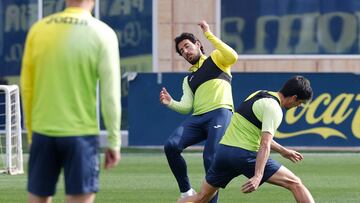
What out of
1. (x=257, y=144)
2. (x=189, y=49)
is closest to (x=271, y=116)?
(x=257, y=144)

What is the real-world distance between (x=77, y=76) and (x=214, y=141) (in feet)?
16.1

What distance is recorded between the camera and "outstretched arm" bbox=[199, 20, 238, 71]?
12.7 metres

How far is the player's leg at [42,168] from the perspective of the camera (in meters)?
7.90

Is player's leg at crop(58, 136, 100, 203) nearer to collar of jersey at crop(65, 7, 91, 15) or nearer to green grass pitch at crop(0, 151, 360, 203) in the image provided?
collar of jersey at crop(65, 7, 91, 15)

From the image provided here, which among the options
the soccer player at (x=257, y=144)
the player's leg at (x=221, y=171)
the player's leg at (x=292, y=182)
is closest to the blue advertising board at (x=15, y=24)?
the player's leg at (x=221, y=171)

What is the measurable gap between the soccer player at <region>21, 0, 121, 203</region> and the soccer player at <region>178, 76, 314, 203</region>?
2815 mm

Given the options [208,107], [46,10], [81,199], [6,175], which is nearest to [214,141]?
[208,107]

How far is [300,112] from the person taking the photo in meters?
23.0

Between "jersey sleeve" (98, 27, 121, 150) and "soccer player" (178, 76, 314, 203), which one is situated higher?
"jersey sleeve" (98, 27, 121, 150)

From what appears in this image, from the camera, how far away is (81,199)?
26.0 feet

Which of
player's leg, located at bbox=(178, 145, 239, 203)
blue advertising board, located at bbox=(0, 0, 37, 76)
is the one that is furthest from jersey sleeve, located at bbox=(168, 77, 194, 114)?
blue advertising board, located at bbox=(0, 0, 37, 76)

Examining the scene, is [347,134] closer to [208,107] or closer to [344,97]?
[344,97]

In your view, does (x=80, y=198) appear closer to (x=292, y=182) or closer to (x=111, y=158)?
(x=111, y=158)

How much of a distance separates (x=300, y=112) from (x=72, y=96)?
50.7 ft
